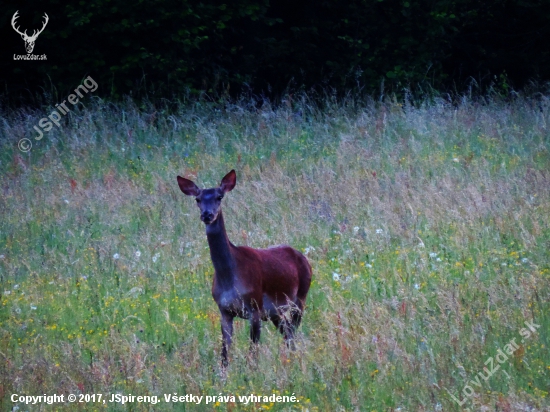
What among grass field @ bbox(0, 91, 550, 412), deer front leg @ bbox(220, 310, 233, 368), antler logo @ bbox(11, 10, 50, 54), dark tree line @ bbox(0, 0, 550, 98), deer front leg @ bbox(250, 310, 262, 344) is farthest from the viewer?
dark tree line @ bbox(0, 0, 550, 98)

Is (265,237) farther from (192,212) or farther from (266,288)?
(266,288)

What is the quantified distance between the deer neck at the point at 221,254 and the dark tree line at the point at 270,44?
348 inches

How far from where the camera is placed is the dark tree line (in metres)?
15.6

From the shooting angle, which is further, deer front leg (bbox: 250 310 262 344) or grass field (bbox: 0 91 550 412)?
deer front leg (bbox: 250 310 262 344)

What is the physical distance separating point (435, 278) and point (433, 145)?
4559 millimetres

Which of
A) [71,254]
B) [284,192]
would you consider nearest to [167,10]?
[284,192]

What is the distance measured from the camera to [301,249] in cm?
844

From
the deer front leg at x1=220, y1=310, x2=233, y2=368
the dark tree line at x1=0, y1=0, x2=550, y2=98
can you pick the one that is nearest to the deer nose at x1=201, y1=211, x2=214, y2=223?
the deer front leg at x1=220, y1=310, x2=233, y2=368

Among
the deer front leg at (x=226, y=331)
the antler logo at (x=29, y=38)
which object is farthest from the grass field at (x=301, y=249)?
the antler logo at (x=29, y=38)

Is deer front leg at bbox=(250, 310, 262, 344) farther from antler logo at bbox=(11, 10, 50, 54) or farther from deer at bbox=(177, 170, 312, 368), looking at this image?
antler logo at bbox=(11, 10, 50, 54)

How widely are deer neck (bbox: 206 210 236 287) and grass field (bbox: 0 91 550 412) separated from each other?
1.65ft

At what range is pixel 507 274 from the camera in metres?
6.95

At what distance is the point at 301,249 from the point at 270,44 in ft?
33.7

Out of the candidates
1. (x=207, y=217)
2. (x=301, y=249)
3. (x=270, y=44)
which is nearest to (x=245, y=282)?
(x=207, y=217)
